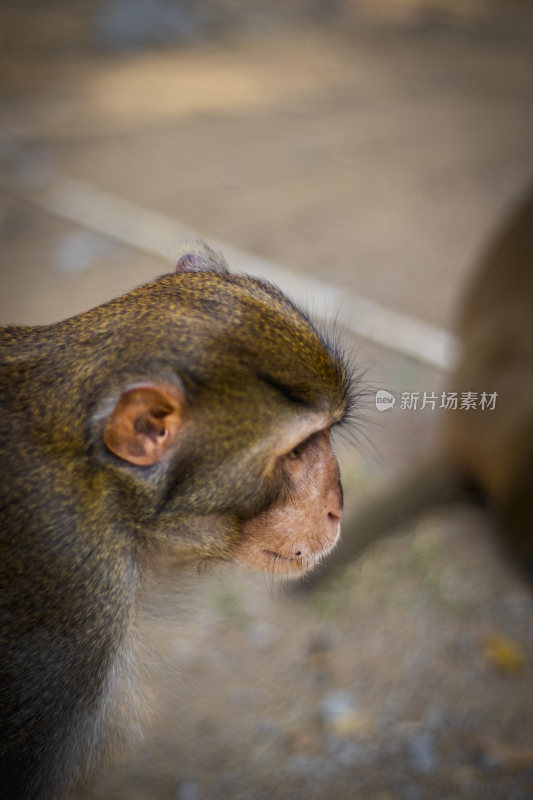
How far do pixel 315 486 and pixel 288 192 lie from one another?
14.7 feet

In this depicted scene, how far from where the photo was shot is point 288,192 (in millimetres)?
5668

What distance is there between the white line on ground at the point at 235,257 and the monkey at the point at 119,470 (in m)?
2.03

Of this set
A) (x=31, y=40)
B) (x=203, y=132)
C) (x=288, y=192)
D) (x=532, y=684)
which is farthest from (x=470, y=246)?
(x=31, y=40)

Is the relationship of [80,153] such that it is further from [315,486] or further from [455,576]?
[315,486]

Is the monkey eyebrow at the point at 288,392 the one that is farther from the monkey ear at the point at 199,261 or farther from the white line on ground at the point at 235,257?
the white line on ground at the point at 235,257

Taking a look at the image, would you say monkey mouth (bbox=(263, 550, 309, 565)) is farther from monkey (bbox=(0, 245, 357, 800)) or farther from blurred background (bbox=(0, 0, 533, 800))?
blurred background (bbox=(0, 0, 533, 800))

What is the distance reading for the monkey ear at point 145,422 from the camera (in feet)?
4.07

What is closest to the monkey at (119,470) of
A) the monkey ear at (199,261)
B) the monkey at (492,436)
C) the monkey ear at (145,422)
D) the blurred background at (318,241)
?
the monkey ear at (145,422)

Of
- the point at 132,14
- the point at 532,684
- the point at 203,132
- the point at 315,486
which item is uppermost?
the point at 132,14

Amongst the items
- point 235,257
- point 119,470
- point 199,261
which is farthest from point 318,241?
point 119,470

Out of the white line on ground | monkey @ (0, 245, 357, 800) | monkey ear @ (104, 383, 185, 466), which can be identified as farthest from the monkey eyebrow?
the white line on ground

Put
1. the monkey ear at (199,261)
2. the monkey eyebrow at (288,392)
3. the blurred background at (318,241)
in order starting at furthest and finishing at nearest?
the blurred background at (318,241)
the monkey ear at (199,261)
the monkey eyebrow at (288,392)

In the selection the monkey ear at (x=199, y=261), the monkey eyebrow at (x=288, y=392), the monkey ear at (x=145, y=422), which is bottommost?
the monkey ear at (x=145, y=422)

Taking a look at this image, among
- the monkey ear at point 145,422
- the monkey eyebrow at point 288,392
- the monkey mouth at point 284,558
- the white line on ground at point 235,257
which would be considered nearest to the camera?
the monkey ear at point 145,422
